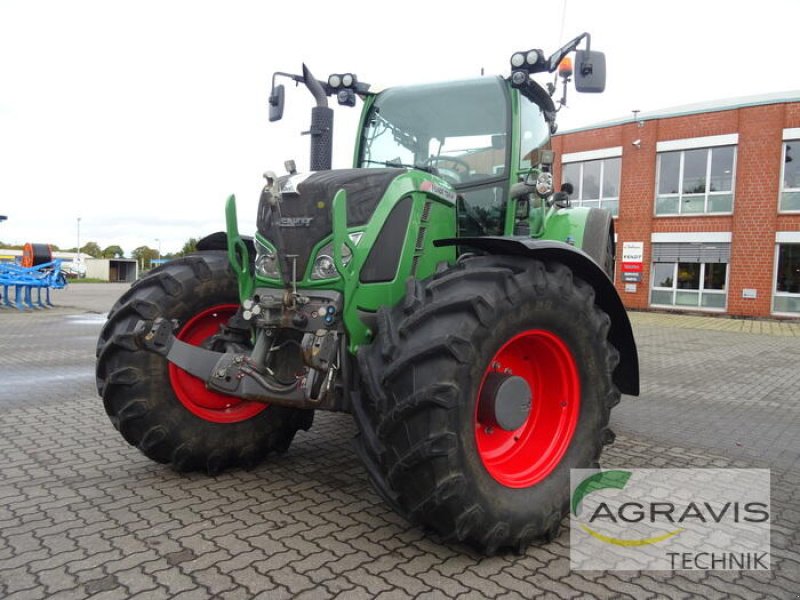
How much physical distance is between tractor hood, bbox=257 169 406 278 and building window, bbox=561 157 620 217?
62.4ft

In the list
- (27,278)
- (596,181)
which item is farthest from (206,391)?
(596,181)

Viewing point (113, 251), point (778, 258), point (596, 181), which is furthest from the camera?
point (113, 251)

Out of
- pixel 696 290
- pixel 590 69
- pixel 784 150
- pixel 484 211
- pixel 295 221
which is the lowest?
pixel 696 290

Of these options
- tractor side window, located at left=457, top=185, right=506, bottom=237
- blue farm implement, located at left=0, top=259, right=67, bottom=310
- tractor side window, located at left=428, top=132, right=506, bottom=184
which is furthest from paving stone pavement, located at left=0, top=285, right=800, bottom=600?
blue farm implement, located at left=0, top=259, right=67, bottom=310

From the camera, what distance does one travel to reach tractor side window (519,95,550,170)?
13.4 feet

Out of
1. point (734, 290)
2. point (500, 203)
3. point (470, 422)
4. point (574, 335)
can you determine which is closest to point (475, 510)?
point (470, 422)

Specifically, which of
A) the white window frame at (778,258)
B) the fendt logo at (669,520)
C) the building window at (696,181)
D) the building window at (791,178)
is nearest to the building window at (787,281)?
the white window frame at (778,258)

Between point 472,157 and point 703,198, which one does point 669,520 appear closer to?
point 472,157

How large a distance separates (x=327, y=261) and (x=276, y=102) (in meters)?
2.00

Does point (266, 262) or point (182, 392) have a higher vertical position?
point (266, 262)

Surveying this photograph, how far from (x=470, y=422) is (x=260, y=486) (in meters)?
1.59

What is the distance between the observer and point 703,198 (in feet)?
63.4

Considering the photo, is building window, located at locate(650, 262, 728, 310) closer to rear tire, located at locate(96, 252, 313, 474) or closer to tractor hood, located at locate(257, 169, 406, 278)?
rear tire, located at locate(96, 252, 313, 474)

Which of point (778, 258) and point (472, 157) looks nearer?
point (472, 157)
